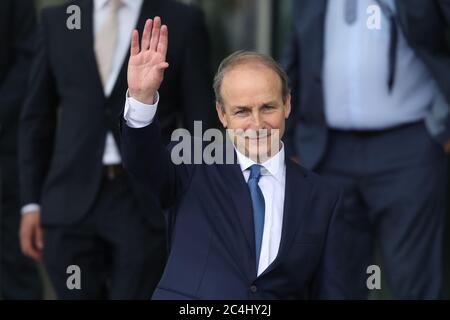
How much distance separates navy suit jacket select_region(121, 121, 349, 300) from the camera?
304 centimetres

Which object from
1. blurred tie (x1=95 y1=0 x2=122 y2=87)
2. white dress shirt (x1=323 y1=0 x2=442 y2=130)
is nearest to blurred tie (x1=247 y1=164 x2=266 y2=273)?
blurred tie (x1=95 y1=0 x2=122 y2=87)

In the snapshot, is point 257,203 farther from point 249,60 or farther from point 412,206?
point 412,206

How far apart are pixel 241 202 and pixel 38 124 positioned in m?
1.53

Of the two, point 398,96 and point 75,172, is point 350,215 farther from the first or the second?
point 75,172

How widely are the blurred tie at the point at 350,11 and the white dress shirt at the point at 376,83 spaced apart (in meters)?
0.02

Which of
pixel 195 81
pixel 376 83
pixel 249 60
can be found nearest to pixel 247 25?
pixel 376 83

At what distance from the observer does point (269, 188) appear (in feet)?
10.3

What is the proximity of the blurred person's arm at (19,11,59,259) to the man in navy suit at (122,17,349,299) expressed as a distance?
1.32 meters

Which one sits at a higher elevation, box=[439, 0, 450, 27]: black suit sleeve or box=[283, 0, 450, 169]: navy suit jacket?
box=[439, 0, 450, 27]: black suit sleeve

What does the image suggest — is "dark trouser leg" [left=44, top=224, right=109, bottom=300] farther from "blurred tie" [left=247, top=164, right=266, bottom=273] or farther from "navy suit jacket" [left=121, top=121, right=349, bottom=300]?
"blurred tie" [left=247, top=164, right=266, bottom=273]

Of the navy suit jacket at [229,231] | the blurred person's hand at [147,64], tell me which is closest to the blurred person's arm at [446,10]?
the navy suit jacket at [229,231]

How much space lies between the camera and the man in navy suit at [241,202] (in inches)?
119
